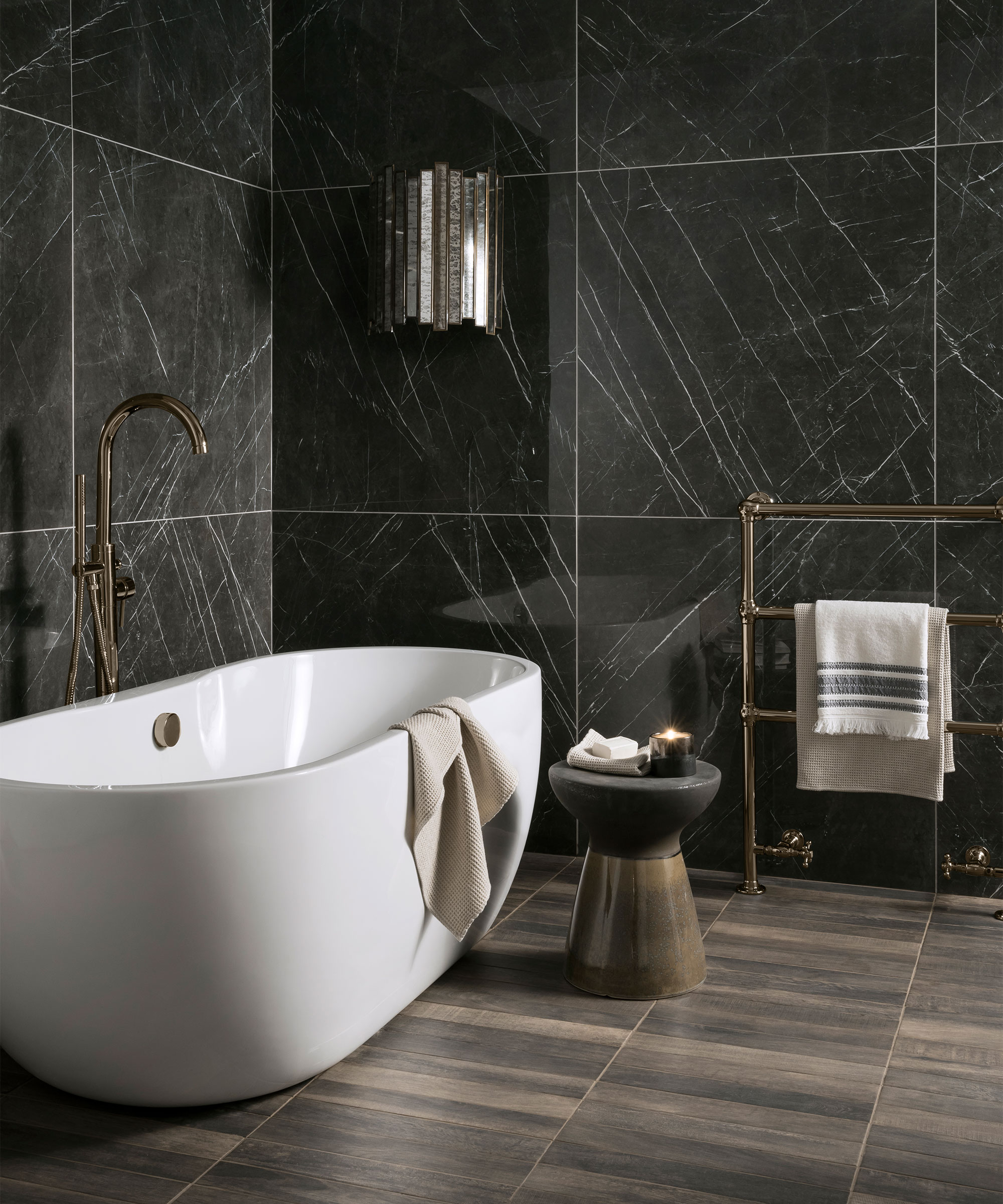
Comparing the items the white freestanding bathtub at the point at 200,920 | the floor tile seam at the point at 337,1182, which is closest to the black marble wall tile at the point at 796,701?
the white freestanding bathtub at the point at 200,920

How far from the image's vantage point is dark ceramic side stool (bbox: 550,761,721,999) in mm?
2588

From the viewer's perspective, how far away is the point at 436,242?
347 cm

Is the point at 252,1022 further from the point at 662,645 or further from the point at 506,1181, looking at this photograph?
the point at 662,645

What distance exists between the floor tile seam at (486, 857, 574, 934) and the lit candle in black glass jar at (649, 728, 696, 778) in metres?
0.62

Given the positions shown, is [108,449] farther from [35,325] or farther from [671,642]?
[671,642]

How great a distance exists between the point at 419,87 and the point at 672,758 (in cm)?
218

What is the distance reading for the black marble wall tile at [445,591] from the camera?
3666 millimetres

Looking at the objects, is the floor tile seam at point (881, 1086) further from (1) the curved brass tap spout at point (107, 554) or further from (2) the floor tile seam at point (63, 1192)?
(1) the curved brass tap spout at point (107, 554)

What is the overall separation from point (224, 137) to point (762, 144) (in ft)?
4.98

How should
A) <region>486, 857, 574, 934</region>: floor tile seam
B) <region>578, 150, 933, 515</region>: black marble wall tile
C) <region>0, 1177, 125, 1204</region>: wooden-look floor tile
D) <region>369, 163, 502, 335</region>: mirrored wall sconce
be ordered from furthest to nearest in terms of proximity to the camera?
<region>369, 163, 502, 335</region>: mirrored wall sconce → <region>578, 150, 933, 515</region>: black marble wall tile → <region>486, 857, 574, 934</region>: floor tile seam → <region>0, 1177, 125, 1204</region>: wooden-look floor tile

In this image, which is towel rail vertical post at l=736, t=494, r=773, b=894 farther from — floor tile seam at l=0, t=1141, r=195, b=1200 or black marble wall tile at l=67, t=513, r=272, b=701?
floor tile seam at l=0, t=1141, r=195, b=1200

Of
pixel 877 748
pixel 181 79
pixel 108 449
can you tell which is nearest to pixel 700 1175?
pixel 877 748

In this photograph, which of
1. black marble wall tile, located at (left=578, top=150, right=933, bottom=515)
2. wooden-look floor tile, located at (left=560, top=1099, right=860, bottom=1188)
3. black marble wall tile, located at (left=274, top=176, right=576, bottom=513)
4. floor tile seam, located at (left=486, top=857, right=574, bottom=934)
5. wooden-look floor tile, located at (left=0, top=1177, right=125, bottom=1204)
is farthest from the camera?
black marble wall tile, located at (left=274, top=176, right=576, bottom=513)

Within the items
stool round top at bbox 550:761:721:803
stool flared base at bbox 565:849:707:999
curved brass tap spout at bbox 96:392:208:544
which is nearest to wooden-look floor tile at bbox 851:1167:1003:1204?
stool flared base at bbox 565:849:707:999
